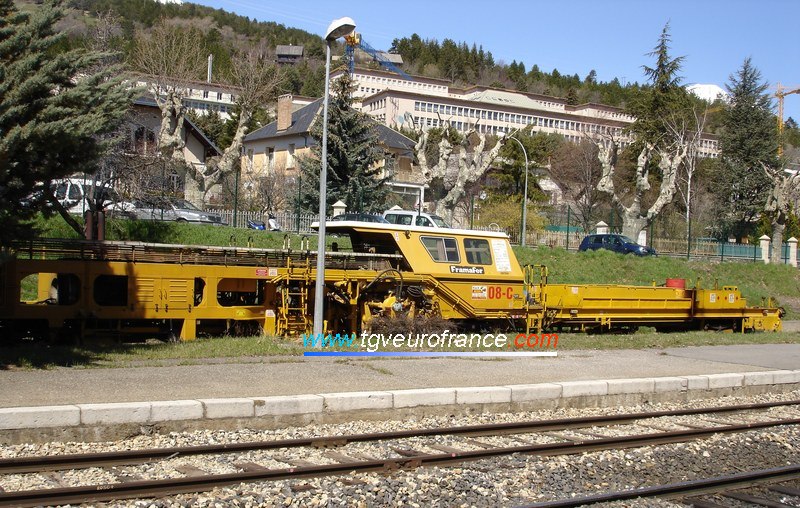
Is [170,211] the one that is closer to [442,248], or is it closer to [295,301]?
[295,301]

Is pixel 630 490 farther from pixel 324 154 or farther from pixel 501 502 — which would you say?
pixel 324 154

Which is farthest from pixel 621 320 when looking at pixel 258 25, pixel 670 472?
pixel 258 25

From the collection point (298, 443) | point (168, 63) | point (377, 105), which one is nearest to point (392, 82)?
point (377, 105)

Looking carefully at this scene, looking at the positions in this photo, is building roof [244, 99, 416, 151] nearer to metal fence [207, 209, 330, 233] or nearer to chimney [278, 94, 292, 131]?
chimney [278, 94, 292, 131]

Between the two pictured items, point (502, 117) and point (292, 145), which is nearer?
point (292, 145)

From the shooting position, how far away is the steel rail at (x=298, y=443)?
741 centimetres

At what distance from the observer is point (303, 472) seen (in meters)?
7.57

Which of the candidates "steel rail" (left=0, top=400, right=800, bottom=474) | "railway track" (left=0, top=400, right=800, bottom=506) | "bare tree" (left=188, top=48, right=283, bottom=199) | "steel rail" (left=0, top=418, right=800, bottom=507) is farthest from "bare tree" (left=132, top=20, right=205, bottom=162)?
"steel rail" (left=0, top=418, right=800, bottom=507)

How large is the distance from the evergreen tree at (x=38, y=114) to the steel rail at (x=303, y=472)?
6159mm

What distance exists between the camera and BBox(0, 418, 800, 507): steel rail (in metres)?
6.54

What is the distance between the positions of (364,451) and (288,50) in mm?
129921

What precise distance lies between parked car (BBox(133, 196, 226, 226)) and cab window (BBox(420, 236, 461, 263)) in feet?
43.0

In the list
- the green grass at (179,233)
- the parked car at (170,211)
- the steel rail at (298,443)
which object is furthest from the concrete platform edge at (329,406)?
the parked car at (170,211)

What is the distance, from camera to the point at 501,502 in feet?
23.7
